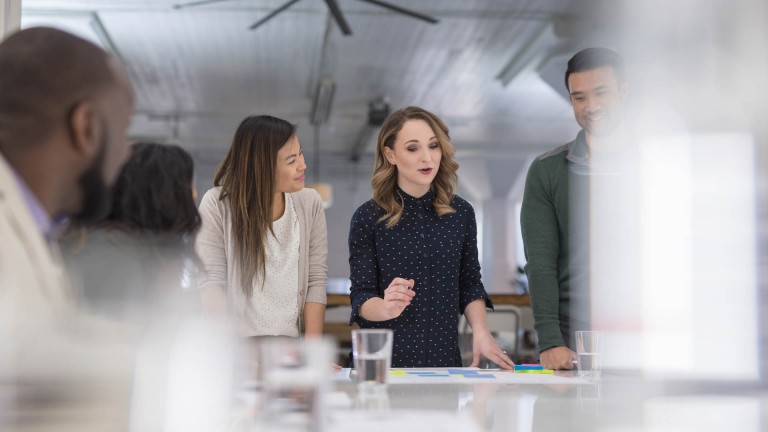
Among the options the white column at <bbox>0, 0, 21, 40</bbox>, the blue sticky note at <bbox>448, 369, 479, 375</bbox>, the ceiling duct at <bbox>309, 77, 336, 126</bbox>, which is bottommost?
the blue sticky note at <bbox>448, 369, 479, 375</bbox>

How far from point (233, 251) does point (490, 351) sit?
642mm

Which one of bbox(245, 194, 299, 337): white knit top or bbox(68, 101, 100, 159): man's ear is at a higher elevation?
bbox(68, 101, 100, 159): man's ear

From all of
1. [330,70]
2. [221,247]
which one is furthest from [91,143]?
[330,70]

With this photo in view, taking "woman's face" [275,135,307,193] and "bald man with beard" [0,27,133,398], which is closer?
"bald man with beard" [0,27,133,398]

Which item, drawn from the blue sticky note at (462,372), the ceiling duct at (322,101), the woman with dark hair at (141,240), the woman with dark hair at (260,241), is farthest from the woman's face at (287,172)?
the ceiling duct at (322,101)

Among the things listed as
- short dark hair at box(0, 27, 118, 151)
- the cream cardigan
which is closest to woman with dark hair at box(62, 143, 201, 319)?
short dark hair at box(0, 27, 118, 151)

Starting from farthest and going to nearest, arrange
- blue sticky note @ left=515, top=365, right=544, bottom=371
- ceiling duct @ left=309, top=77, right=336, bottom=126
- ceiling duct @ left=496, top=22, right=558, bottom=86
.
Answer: ceiling duct @ left=309, top=77, right=336, bottom=126
ceiling duct @ left=496, top=22, right=558, bottom=86
blue sticky note @ left=515, top=365, right=544, bottom=371

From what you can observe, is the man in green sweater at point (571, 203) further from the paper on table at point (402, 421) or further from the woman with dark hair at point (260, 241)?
the paper on table at point (402, 421)

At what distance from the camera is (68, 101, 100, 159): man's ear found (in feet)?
2.47

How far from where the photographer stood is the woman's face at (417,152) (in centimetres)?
180

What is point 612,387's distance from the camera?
122 centimetres

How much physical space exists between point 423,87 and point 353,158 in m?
4.26

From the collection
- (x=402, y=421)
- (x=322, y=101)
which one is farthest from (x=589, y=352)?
(x=322, y=101)

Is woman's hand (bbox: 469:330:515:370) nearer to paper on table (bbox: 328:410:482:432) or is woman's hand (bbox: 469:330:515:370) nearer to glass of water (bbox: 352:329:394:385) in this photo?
glass of water (bbox: 352:329:394:385)
